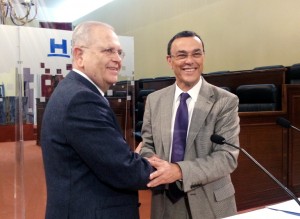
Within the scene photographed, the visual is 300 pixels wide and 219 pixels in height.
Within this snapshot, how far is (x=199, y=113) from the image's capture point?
1.33m

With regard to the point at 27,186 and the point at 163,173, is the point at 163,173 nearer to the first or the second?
the point at 163,173

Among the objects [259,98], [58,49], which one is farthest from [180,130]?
[259,98]

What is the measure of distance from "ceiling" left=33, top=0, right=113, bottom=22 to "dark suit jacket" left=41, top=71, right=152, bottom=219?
7381 millimetres

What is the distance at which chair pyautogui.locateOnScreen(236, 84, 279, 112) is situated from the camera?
336 cm

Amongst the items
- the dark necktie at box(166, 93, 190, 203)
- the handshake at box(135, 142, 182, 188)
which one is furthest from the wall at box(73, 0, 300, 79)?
the handshake at box(135, 142, 182, 188)

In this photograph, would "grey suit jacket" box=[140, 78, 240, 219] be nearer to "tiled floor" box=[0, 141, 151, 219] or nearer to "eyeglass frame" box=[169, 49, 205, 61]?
"eyeglass frame" box=[169, 49, 205, 61]

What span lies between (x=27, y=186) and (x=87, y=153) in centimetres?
269

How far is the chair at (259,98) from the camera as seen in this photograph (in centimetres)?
336

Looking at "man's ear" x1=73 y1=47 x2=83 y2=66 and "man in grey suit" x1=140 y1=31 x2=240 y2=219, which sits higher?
"man's ear" x1=73 y1=47 x2=83 y2=66

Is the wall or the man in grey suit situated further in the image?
the wall

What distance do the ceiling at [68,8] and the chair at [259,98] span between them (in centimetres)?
531

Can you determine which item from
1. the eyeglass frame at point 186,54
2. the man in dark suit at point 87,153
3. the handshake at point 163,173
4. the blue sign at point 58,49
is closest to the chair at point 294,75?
the blue sign at point 58,49

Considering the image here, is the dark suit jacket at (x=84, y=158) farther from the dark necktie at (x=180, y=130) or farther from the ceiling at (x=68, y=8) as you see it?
the ceiling at (x=68, y=8)

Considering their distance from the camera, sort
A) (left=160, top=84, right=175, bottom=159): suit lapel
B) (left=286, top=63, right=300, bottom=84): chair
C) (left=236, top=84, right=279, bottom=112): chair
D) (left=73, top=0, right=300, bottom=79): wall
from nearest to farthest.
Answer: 1. (left=160, top=84, right=175, bottom=159): suit lapel
2. (left=236, top=84, right=279, bottom=112): chair
3. (left=286, top=63, right=300, bottom=84): chair
4. (left=73, top=0, right=300, bottom=79): wall
